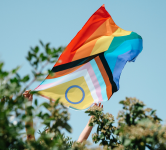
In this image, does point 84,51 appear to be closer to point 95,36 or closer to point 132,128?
point 95,36

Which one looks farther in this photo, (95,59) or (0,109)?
(95,59)

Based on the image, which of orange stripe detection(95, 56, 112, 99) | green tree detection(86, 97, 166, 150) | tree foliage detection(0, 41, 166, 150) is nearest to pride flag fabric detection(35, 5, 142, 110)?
orange stripe detection(95, 56, 112, 99)

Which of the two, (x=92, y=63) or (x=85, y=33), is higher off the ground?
(x=85, y=33)

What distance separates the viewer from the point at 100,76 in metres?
7.30

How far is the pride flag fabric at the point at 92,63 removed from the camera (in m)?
6.67

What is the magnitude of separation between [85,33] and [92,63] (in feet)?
4.13

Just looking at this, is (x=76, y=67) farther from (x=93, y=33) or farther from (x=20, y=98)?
(x=20, y=98)

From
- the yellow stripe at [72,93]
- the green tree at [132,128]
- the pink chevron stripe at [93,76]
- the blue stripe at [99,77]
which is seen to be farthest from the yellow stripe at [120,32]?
the green tree at [132,128]

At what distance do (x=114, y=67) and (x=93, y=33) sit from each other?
1.64 m

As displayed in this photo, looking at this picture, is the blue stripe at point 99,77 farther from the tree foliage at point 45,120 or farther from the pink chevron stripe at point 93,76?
the tree foliage at point 45,120

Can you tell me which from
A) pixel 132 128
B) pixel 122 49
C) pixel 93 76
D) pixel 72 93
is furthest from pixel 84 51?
pixel 132 128

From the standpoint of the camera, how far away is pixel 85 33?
781cm

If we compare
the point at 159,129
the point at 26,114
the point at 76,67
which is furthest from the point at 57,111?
the point at 76,67

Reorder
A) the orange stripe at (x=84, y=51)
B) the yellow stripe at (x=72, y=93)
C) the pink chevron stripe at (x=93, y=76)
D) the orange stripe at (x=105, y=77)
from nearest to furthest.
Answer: the yellow stripe at (x=72, y=93) < the orange stripe at (x=105, y=77) < the pink chevron stripe at (x=93, y=76) < the orange stripe at (x=84, y=51)
